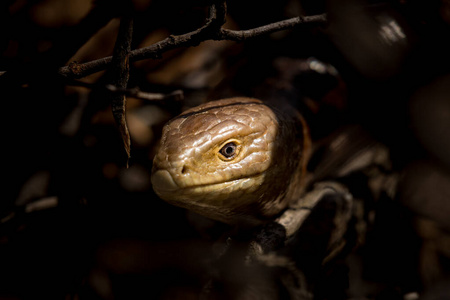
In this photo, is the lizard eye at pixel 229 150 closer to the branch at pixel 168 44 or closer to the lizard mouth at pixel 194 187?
the lizard mouth at pixel 194 187

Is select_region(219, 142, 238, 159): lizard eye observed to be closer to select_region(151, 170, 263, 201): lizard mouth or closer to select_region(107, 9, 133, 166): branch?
select_region(151, 170, 263, 201): lizard mouth

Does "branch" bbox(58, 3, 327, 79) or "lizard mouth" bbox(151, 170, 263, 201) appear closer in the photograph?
"branch" bbox(58, 3, 327, 79)

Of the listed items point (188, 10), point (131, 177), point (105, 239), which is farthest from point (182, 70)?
point (105, 239)

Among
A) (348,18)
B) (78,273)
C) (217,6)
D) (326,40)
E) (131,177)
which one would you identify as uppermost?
(217,6)

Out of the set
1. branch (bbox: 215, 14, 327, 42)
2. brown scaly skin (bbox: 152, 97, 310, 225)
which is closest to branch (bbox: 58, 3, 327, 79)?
branch (bbox: 215, 14, 327, 42)

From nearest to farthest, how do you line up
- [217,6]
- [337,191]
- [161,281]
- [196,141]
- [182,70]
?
[217,6] < [196,141] < [337,191] < [161,281] < [182,70]

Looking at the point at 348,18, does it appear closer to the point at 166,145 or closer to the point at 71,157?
the point at 166,145

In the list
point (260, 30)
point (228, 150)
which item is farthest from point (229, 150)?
point (260, 30)

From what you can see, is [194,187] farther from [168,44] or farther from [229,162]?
[168,44]
